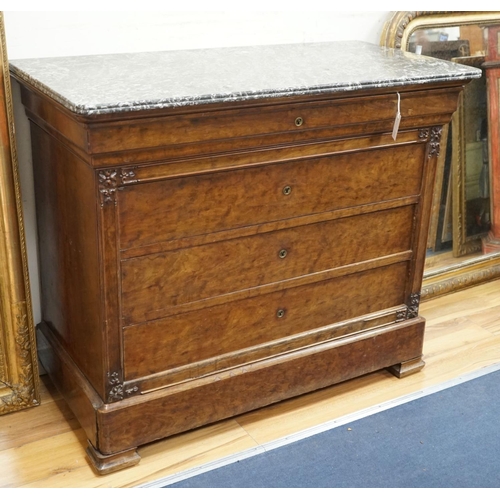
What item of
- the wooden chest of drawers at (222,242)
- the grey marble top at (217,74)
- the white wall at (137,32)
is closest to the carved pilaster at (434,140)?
the wooden chest of drawers at (222,242)

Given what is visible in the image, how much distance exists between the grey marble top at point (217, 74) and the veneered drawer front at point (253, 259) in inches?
16.7

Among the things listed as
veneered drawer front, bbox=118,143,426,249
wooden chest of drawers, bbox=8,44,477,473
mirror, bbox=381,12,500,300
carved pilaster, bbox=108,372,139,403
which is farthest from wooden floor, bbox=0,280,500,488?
veneered drawer front, bbox=118,143,426,249

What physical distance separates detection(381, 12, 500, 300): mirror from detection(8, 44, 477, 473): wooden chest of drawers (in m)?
0.57

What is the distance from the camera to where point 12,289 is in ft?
7.57

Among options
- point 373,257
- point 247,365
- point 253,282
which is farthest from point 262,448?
point 373,257

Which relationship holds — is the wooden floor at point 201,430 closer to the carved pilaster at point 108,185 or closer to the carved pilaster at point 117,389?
the carved pilaster at point 117,389

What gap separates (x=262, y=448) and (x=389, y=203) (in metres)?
0.82

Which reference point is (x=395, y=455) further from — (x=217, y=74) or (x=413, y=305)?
(x=217, y=74)

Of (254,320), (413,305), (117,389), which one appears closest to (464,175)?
(413,305)

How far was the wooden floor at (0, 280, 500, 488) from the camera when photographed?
7.14ft

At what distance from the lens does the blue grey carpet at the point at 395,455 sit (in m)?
2.17

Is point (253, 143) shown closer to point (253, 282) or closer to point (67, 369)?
point (253, 282)

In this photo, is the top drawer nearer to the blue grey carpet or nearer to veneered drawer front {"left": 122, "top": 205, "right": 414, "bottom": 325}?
veneered drawer front {"left": 122, "top": 205, "right": 414, "bottom": 325}

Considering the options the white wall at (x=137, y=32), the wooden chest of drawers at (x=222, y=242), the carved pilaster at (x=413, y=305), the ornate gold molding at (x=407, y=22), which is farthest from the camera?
the ornate gold molding at (x=407, y=22)
